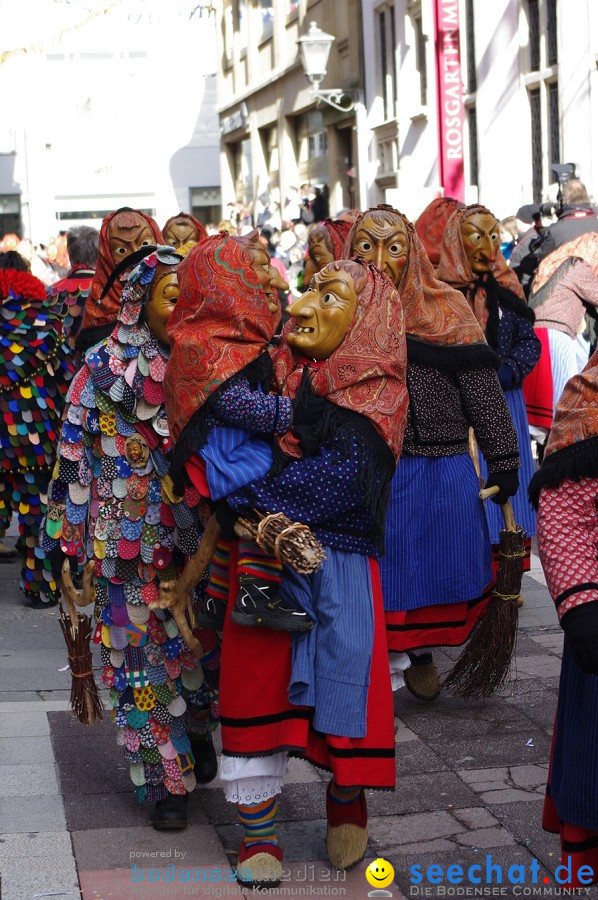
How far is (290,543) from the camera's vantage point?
360cm

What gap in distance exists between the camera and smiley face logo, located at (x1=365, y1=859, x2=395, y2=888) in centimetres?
390

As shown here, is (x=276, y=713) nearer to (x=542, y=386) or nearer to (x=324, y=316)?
(x=324, y=316)

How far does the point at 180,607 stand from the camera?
166 inches

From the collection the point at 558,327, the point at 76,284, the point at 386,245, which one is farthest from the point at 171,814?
the point at 558,327

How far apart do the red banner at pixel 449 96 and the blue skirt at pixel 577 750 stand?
48.1 ft

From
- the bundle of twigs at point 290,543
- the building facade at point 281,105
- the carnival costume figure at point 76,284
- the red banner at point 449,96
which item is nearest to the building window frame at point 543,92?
the red banner at point 449,96

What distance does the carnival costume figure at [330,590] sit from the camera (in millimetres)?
3732

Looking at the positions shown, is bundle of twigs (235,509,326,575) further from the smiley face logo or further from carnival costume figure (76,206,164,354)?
carnival costume figure (76,206,164,354)

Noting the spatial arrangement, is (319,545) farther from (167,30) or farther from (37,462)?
(167,30)

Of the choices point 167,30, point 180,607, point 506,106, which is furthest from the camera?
point 167,30

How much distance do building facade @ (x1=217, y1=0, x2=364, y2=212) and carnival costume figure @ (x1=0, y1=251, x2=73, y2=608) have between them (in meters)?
17.7

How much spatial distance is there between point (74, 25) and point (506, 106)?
6049mm

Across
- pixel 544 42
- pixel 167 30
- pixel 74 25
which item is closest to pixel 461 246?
pixel 74 25

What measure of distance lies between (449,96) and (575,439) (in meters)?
15.5
